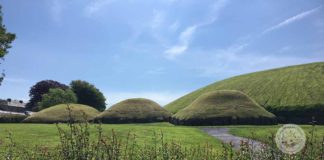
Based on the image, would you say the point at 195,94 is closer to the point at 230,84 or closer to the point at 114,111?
the point at 230,84

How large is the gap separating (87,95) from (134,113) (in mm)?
44578

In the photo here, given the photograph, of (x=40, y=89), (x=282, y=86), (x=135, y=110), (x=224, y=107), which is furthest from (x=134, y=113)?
(x=40, y=89)

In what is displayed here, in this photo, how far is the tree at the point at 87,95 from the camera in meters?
135

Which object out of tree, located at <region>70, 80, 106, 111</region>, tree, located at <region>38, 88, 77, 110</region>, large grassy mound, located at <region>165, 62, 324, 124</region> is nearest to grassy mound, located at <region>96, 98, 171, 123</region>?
large grassy mound, located at <region>165, 62, 324, 124</region>

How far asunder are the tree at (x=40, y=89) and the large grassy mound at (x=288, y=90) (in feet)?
147

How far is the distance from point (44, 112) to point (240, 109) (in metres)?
44.9

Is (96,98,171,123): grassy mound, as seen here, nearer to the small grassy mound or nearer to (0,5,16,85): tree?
the small grassy mound

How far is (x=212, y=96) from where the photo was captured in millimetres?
97438

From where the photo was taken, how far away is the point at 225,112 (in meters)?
85.6

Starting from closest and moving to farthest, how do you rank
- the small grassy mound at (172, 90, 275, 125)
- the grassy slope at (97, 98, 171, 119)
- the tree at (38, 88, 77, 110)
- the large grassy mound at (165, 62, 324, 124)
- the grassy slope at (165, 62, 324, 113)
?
1. the small grassy mound at (172, 90, 275, 125)
2. the large grassy mound at (165, 62, 324, 124)
3. the grassy slope at (97, 98, 171, 119)
4. the grassy slope at (165, 62, 324, 113)
5. the tree at (38, 88, 77, 110)

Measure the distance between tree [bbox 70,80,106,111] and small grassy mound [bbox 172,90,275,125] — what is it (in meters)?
48.5

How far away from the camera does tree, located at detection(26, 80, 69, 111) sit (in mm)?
142375

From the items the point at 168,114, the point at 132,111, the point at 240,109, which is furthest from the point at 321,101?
the point at 132,111

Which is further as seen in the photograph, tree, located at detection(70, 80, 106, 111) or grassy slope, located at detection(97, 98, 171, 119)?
tree, located at detection(70, 80, 106, 111)
